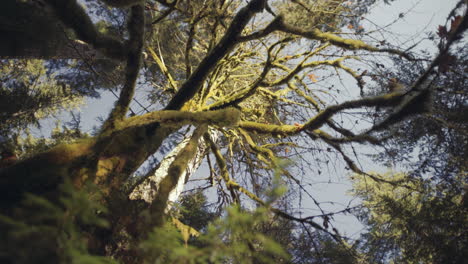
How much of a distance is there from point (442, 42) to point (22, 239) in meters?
2.82

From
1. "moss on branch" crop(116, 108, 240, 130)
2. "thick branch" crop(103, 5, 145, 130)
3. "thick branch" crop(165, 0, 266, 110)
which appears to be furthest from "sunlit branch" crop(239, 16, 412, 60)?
"thick branch" crop(103, 5, 145, 130)

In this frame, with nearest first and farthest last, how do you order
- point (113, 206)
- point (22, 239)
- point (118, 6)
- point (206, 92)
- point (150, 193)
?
point (22, 239) < point (113, 206) < point (118, 6) < point (150, 193) < point (206, 92)


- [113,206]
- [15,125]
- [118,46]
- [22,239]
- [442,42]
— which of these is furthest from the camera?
[15,125]

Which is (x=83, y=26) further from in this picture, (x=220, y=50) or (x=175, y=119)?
(x=220, y=50)

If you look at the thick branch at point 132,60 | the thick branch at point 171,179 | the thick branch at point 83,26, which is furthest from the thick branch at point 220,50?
the thick branch at point 83,26

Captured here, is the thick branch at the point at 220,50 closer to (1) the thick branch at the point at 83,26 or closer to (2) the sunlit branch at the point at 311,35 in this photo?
(2) the sunlit branch at the point at 311,35

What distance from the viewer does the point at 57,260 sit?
107 cm

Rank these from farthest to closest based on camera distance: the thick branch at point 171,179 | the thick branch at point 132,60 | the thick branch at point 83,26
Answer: the thick branch at point 132,60 < the thick branch at point 83,26 < the thick branch at point 171,179

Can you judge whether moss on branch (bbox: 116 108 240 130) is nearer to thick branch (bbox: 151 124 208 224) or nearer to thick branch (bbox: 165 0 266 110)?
thick branch (bbox: 151 124 208 224)

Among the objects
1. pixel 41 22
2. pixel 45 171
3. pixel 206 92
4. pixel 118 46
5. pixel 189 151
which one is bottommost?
pixel 45 171

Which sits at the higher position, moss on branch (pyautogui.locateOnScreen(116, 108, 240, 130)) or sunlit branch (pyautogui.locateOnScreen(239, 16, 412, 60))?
sunlit branch (pyautogui.locateOnScreen(239, 16, 412, 60))

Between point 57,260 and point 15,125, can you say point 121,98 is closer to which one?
point 57,260

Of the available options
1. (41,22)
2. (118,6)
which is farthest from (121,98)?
(41,22)

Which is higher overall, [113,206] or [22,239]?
[113,206]
